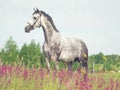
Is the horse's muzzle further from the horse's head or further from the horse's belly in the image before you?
the horse's belly

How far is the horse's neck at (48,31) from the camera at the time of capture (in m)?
13.6

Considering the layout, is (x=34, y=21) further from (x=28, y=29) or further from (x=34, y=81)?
(x=34, y=81)

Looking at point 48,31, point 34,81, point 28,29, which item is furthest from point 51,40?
point 34,81

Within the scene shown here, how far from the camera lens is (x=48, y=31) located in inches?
537

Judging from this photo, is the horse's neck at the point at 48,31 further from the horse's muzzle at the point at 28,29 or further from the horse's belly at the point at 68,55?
the horse's belly at the point at 68,55

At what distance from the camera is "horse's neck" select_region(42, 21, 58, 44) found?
13578 millimetres

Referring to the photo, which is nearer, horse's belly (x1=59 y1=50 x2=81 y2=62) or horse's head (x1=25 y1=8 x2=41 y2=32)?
horse's head (x1=25 y1=8 x2=41 y2=32)

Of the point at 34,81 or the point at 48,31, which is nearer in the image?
the point at 34,81

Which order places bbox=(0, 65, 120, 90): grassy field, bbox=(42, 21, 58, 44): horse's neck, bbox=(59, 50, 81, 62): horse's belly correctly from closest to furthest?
bbox=(0, 65, 120, 90): grassy field → bbox=(42, 21, 58, 44): horse's neck → bbox=(59, 50, 81, 62): horse's belly

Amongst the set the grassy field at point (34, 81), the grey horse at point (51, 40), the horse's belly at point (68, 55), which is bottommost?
Answer: the grassy field at point (34, 81)

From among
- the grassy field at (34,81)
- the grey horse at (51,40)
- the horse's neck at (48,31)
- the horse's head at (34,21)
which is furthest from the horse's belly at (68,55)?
the grassy field at (34,81)

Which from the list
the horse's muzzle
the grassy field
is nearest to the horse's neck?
the horse's muzzle

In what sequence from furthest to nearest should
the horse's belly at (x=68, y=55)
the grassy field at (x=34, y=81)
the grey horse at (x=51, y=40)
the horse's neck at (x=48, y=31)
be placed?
1. the horse's belly at (x=68, y=55)
2. the horse's neck at (x=48, y=31)
3. the grey horse at (x=51, y=40)
4. the grassy field at (x=34, y=81)

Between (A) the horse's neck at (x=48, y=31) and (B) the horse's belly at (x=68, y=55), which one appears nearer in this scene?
(A) the horse's neck at (x=48, y=31)
